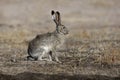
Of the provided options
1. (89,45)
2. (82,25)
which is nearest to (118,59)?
(89,45)

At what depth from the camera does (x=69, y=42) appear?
61.1ft

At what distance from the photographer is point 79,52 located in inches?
619

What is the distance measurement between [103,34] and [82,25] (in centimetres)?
516

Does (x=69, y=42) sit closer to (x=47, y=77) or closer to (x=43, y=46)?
(x=43, y=46)

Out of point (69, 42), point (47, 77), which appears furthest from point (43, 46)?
point (69, 42)

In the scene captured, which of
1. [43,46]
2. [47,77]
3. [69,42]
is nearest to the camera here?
[47,77]

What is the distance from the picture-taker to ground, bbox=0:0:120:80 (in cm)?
1303

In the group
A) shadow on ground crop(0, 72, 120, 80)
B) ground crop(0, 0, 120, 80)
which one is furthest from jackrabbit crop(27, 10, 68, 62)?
shadow on ground crop(0, 72, 120, 80)

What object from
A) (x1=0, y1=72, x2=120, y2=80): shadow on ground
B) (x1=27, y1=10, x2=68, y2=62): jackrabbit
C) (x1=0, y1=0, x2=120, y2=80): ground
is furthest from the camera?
(x1=27, y1=10, x2=68, y2=62): jackrabbit

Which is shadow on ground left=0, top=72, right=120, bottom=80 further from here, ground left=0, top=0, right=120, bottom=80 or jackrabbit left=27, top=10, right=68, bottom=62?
jackrabbit left=27, top=10, right=68, bottom=62

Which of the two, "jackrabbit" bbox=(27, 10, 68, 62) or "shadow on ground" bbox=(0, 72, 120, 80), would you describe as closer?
"shadow on ground" bbox=(0, 72, 120, 80)

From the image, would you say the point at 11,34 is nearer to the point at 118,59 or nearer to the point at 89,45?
the point at 89,45

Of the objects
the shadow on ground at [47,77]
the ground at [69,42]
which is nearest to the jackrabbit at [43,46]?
the ground at [69,42]

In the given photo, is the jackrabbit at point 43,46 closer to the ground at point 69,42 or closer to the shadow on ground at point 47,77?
the ground at point 69,42
